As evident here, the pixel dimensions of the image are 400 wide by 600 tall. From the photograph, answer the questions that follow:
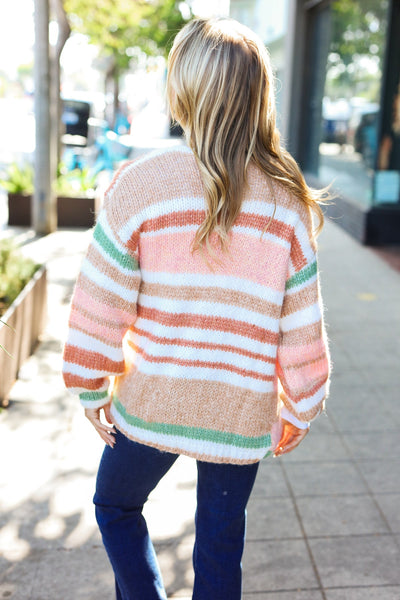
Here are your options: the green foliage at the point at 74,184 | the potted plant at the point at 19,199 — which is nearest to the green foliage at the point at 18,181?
the potted plant at the point at 19,199

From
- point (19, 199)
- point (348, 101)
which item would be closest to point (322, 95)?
point (348, 101)

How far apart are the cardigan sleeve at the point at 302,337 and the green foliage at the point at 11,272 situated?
305cm

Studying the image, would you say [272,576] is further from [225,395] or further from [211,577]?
[225,395]

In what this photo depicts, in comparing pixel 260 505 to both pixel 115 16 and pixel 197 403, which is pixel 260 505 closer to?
pixel 197 403

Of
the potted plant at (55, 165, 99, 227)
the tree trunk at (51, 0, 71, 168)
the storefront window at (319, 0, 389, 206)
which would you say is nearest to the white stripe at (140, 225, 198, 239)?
the storefront window at (319, 0, 389, 206)

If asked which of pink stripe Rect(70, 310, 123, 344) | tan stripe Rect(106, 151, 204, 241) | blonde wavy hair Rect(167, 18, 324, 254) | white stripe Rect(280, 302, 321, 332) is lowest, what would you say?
pink stripe Rect(70, 310, 123, 344)

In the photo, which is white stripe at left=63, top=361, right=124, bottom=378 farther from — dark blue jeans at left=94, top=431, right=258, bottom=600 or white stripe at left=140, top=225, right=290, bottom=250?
white stripe at left=140, top=225, right=290, bottom=250

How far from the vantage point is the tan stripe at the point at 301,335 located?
5.88 feet

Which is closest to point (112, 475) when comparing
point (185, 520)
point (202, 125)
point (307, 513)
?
point (202, 125)

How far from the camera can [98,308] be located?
5.64 ft

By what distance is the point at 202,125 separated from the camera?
163 cm

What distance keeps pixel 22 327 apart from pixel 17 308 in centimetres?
25

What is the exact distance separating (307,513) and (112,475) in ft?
5.09

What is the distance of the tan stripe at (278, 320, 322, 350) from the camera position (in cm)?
179
